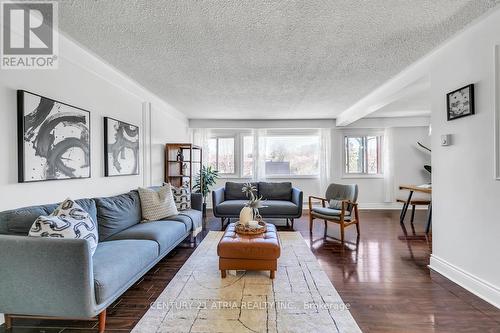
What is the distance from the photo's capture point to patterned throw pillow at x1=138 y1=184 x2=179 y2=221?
323cm

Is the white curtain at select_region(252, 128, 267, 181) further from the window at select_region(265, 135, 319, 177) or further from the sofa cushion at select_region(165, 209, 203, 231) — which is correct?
the sofa cushion at select_region(165, 209, 203, 231)

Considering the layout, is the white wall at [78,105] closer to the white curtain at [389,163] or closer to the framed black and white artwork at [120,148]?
the framed black and white artwork at [120,148]

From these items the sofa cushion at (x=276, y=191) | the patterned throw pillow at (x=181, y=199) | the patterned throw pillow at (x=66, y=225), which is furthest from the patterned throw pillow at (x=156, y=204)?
the sofa cushion at (x=276, y=191)

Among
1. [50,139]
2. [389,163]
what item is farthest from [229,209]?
[389,163]

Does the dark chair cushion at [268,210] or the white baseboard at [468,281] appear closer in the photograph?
the white baseboard at [468,281]

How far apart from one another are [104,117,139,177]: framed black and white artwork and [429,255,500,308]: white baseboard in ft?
13.1

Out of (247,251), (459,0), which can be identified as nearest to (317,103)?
(459,0)

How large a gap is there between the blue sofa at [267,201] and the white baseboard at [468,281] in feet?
7.57

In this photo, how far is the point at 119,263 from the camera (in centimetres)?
189

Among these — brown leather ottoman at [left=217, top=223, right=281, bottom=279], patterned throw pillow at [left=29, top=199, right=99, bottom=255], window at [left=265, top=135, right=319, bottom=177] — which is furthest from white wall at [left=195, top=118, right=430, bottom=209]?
patterned throw pillow at [left=29, top=199, right=99, bottom=255]

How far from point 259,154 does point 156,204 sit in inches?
145

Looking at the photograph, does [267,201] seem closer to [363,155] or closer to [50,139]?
[363,155]

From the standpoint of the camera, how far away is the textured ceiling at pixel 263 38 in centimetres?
190

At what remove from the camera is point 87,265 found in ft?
5.18
